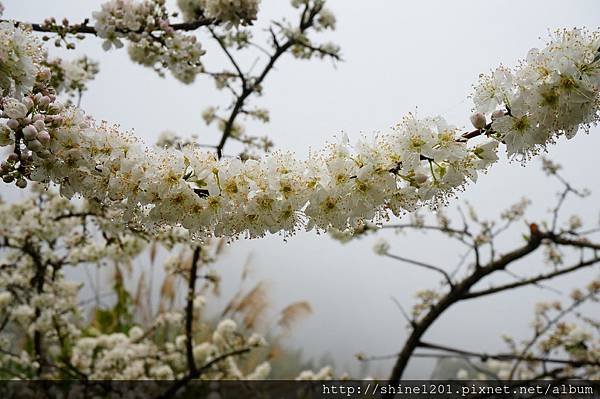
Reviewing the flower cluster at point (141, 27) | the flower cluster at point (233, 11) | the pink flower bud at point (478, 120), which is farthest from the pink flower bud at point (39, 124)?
the flower cluster at point (233, 11)

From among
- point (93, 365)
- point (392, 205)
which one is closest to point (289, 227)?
point (392, 205)

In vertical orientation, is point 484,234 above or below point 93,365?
above

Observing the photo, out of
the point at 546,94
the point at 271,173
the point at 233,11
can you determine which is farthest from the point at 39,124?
the point at 233,11

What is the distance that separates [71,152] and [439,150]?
0.91 metres

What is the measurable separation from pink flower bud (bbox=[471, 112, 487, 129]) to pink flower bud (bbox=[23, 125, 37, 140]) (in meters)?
1.05

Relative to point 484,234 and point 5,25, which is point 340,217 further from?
point 484,234

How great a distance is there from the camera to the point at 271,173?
1.24 meters

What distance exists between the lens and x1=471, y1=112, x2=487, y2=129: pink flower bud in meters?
1.17

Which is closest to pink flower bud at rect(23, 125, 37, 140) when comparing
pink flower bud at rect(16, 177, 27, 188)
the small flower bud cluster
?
the small flower bud cluster

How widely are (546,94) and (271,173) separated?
670 mm

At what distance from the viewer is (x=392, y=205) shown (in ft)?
4.06

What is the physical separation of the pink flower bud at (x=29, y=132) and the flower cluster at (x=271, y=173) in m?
0.03

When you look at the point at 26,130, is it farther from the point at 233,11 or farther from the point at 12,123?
the point at 233,11

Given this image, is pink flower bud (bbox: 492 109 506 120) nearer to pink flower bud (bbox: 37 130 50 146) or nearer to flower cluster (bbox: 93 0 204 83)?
pink flower bud (bbox: 37 130 50 146)
